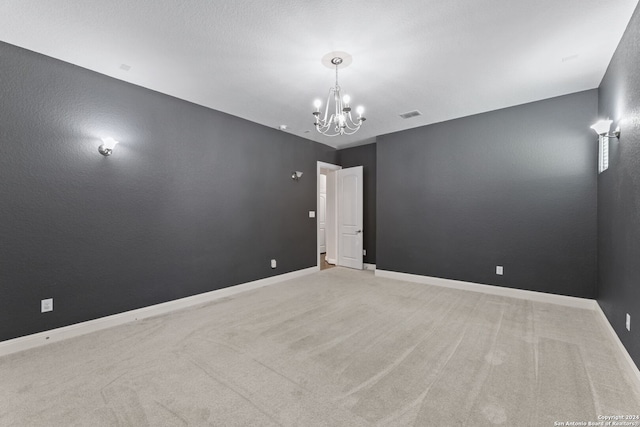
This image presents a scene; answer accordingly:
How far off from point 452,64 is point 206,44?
8.35 ft

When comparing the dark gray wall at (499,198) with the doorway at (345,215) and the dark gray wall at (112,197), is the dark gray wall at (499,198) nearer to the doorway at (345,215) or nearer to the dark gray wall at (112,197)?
the doorway at (345,215)

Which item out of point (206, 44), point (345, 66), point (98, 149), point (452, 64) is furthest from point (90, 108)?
point (452, 64)

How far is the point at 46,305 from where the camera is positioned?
109 inches

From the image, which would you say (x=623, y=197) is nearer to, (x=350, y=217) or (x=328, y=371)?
(x=328, y=371)

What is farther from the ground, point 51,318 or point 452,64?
point 452,64

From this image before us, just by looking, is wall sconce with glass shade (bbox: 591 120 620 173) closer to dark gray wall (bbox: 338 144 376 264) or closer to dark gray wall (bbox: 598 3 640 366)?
→ dark gray wall (bbox: 598 3 640 366)

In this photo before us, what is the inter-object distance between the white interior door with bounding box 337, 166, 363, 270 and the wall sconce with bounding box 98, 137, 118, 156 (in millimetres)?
4513

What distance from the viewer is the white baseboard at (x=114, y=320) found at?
2.60m

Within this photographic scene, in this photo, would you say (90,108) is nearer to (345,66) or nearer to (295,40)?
(295,40)

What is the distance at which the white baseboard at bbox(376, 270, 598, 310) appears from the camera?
365 centimetres

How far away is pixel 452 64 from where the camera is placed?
2969 mm

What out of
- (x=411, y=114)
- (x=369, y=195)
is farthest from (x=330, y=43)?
(x=369, y=195)

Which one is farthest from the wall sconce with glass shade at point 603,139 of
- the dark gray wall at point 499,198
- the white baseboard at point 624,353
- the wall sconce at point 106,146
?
the wall sconce at point 106,146

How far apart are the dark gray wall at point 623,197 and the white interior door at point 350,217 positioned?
12.7 feet
